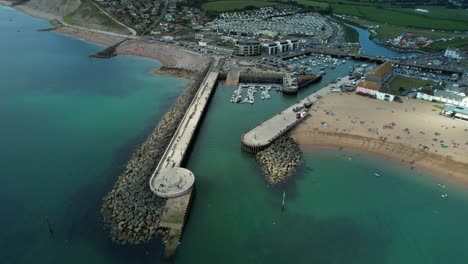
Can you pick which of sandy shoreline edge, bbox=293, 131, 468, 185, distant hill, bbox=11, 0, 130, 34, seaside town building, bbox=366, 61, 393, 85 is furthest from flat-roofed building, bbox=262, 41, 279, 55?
distant hill, bbox=11, 0, 130, 34

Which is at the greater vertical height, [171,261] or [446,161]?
[446,161]

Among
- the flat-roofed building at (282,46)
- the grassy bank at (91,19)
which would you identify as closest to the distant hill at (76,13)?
the grassy bank at (91,19)

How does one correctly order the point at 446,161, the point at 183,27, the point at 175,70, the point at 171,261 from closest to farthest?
the point at 171,261
the point at 446,161
the point at 175,70
the point at 183,27

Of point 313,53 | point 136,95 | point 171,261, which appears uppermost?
point 313,53

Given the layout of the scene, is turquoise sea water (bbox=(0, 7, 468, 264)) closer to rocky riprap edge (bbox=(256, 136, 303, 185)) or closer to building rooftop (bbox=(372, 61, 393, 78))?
rocky riprap edge (bbox=(256, 136, 303, 185))

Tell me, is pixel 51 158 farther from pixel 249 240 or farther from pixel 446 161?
pixel 446 161

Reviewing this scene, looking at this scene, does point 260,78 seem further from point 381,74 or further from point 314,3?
point 314,3

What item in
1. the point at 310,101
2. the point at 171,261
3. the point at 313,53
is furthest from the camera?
the point at 313,53

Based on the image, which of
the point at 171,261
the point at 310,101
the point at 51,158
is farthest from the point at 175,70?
the point at 171,261

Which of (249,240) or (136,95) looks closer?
(249,240)
